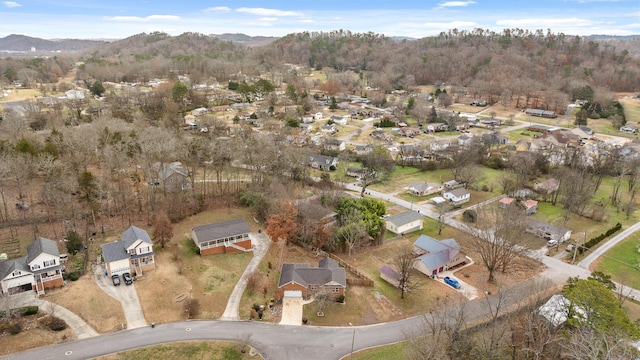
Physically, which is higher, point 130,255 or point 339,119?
point 339,119

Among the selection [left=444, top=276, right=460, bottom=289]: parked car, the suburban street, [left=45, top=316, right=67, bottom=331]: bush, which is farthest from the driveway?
[left=444, top=276, right=460, bottom=289]: parked car

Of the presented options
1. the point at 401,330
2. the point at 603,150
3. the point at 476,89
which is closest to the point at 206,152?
the point at 401,330

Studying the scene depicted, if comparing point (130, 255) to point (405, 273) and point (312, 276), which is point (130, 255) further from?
point (405, 273)

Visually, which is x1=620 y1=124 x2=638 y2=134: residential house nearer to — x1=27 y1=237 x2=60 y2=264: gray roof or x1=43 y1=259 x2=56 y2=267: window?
x1=27 y1=237 x2=60 y2=264: gray roof

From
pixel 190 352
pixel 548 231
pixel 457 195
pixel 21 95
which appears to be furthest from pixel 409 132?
pixel 21 95

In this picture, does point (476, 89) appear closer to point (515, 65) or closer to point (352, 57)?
point (515, 65)

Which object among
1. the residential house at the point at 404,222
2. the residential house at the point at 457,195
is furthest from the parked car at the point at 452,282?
the residential house at the point at 457,195

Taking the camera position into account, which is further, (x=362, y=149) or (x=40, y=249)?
(x=362, y=149)
